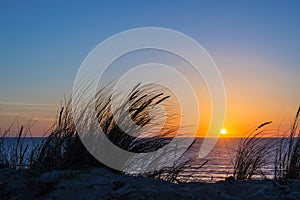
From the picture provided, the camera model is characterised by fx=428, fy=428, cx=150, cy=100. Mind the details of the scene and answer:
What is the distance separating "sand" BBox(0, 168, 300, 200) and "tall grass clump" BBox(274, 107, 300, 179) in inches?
53.2

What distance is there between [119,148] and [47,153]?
2.75 ft

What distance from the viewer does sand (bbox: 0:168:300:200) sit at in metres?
3.41

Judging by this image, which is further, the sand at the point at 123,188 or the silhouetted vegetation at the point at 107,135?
the silhouetted vegetation at the point at 107,135

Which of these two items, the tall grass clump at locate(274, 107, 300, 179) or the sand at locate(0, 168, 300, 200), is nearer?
the sand at locate(0, 168, 300, 200)

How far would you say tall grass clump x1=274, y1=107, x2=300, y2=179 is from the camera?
17.1 feet

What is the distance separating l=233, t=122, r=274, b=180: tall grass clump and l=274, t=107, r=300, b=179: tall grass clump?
22cm

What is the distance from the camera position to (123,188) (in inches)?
140

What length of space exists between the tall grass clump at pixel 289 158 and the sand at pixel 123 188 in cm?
135

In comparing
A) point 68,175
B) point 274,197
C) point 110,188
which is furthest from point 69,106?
point 274,197

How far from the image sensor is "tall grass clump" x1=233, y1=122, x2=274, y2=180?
5.50 m

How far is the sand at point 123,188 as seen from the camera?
3.41m

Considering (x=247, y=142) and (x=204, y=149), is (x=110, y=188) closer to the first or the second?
(x=204, y=149)

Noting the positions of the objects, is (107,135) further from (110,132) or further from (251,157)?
(251,157)

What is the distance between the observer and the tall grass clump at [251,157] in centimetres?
550
